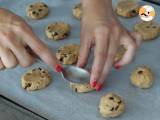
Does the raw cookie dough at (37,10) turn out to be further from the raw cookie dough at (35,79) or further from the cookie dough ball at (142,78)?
the cookie dough ball at (142,78)

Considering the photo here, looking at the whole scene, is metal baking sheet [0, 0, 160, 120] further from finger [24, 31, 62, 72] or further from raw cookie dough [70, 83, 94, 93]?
finger [24, 31, 62, 72]

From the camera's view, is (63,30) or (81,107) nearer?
(81,107)

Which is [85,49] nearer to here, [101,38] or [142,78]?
[101,38]

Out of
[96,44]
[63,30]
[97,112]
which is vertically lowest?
[97,112]

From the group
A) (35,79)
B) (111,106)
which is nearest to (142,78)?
(111,106)

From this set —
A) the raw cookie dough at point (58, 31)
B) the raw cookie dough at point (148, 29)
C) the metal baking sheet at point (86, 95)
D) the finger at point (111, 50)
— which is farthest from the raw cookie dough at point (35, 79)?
the raw cookie dough at point (148, 29)

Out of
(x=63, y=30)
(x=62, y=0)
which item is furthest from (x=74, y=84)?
(x=62, y=0)

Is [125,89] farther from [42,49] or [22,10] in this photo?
[22,10]

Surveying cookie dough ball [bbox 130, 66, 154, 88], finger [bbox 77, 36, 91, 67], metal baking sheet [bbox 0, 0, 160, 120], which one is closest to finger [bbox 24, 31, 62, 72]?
finger [bbox 77, 36, 91, 67]
